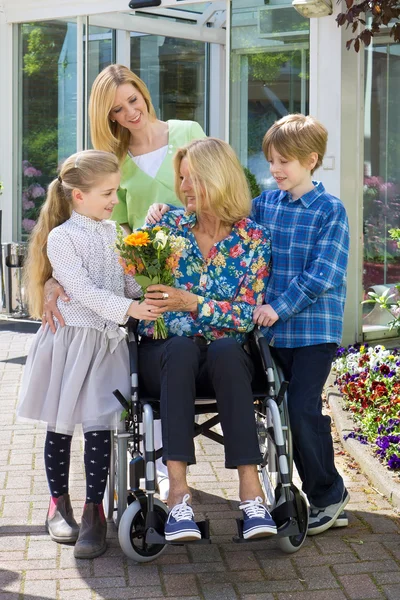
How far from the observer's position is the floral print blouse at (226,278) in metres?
3.91

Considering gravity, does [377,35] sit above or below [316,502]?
above

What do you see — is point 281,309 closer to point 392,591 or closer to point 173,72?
point 392,591

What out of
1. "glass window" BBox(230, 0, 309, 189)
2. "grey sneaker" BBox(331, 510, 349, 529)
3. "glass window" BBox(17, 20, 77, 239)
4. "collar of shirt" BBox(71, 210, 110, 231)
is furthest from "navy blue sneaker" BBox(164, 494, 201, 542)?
"glass window" BBox(17, 20, 77, 239)

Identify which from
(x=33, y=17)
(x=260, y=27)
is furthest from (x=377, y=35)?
(x=33, y=17)

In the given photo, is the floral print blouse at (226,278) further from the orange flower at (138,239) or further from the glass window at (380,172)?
the glass window at (380,172)

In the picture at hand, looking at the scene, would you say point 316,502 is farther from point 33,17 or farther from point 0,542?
point 33,17

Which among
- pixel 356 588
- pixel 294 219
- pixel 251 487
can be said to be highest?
pixel 294 219

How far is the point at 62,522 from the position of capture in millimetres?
3969

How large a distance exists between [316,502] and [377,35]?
470cm

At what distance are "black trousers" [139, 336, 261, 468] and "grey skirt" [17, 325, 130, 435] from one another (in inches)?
11.3

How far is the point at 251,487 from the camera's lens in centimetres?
357

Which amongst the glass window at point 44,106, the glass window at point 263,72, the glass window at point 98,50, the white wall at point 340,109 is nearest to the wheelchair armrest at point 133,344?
the white wall at point 340,109

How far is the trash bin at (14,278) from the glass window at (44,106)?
5.68ft

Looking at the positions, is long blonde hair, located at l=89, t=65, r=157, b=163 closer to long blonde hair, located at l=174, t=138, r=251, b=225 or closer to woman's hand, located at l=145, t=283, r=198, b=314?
long blonde hair, located at l=174, t=138, r=251, b=225
